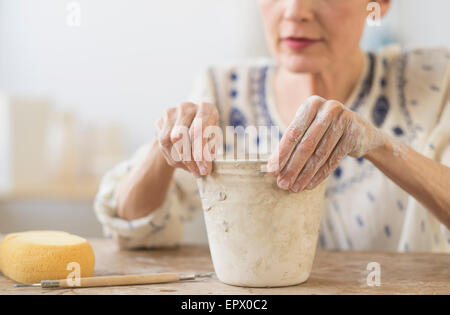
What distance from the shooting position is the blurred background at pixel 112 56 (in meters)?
2.70

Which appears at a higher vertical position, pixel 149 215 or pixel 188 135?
pixel 188 135

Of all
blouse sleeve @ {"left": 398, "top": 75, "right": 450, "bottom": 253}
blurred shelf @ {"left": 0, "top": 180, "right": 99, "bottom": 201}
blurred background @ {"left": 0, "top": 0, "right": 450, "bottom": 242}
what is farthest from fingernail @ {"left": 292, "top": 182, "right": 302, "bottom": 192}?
blurred background @ {"left": 0, "top": 0, "right": 450, "bottom": 242}

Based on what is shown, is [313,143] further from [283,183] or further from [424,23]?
[424,23]

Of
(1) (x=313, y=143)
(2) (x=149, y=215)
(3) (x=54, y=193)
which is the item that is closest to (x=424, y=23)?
(3) (x=54, y=193)

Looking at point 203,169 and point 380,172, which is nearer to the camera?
point 203,169

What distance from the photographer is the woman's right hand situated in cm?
75

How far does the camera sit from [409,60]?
1327 millimetres

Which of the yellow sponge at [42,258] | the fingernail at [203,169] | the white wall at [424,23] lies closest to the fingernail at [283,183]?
the fingernail at [203,169]

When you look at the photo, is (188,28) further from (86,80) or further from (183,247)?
(183,247)

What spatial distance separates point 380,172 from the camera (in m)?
1.24

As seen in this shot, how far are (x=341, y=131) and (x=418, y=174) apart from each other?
0.76 ft

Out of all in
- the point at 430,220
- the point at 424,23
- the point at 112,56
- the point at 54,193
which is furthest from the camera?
the point at 112,56

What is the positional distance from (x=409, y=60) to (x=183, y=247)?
70 centimetres
